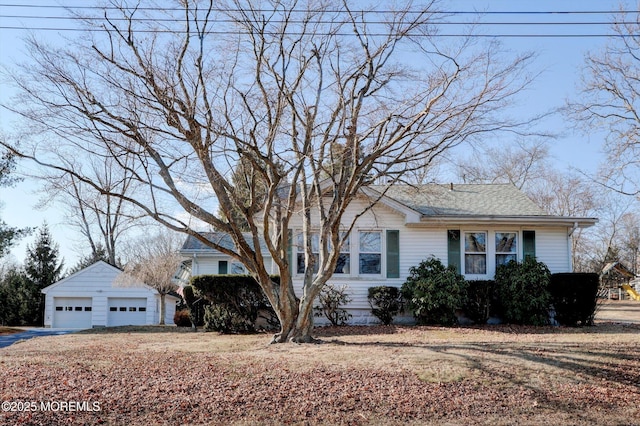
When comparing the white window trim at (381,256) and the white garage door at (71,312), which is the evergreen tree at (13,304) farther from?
the white window trim at (381,256)

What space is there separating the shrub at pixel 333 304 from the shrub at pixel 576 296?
594cm

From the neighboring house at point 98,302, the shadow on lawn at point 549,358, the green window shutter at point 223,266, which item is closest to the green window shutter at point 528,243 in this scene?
the shadow on lawn at point 549,358

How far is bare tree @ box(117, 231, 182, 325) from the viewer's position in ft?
81.7

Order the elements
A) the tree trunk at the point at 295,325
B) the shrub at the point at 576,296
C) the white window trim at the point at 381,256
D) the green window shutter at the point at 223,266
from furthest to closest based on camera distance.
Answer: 1. the green window shutter at the point at 223,266
2. the white window trim at the point at 381,256
3. the shrub at the point at 576,296
4. the tree trunk at the point at 295,325

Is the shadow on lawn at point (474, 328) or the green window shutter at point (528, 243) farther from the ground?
the green window shutter at point (528, 243)

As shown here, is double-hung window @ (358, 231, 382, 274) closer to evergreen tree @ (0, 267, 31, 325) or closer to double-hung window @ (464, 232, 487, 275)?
double-hung window @ (464, 232, 487, 275)

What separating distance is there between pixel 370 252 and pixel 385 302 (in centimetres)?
166

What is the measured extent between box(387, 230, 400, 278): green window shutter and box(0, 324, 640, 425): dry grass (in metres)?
5.70

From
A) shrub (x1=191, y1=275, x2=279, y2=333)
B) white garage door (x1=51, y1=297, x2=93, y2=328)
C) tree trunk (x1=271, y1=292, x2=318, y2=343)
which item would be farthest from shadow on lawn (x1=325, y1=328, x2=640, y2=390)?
white garage door (x1=51, y1=297, x2=93, y2=328)

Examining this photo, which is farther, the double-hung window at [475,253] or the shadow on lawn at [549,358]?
the double-hung window at [475,253]

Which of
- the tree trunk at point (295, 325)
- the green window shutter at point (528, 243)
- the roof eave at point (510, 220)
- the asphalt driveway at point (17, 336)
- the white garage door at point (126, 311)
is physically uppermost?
the roof eave at point (510, 220)

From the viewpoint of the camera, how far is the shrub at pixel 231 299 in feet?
51.8

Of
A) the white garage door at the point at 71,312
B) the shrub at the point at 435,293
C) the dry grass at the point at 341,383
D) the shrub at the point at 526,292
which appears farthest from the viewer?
the white garage door at the point at 71,312

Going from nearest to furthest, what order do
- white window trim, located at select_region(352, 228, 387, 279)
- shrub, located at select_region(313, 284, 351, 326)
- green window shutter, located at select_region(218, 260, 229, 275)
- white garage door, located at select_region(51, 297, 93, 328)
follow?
shrub, located at select_region(313, 284, 351, 326) < white window trim, located at select_region(352, 228, 387, 279) < green window shutter, located at select_region(218, 260, 229, 275) < white garage door, located at select_region(51, 297, 93, 328)
